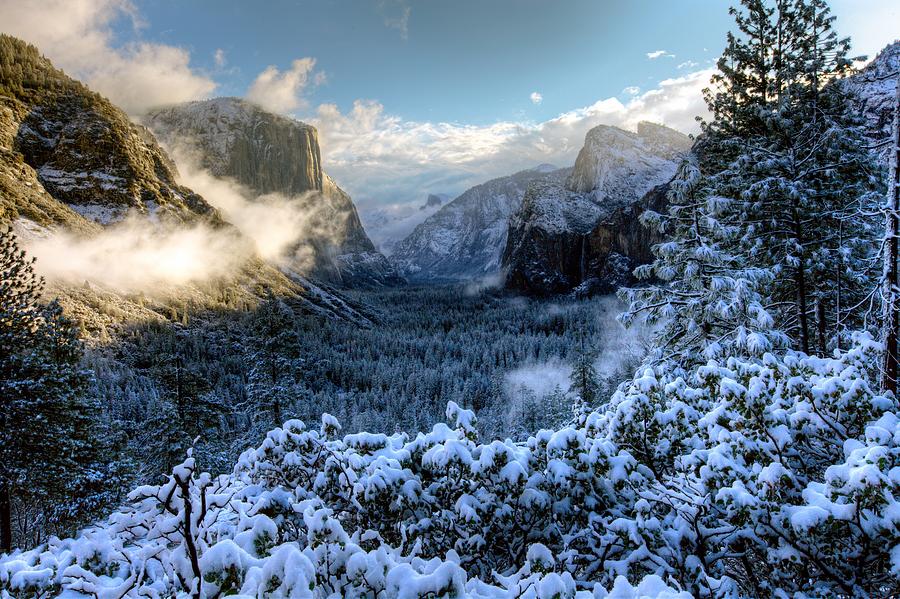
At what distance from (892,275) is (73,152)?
728 feet

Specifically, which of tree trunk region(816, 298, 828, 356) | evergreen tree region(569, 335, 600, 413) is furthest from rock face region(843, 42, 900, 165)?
evergreen tree region(569, 335, 600, 413)

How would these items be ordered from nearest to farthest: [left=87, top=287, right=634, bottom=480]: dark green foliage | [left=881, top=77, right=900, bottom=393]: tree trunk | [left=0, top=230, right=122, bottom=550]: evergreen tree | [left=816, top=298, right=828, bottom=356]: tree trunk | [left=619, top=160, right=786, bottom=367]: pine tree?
[left=881, top=77, right=900, bottom=393]: tree trunk → [left=619, top=160, right=786, bottom=367]: pine tree → [left=816, top=298, right=828, bottom=356]: tree trunk → [left=0, top=230, right=122, bottom=550]: evergreen tree → [left=87, top=287, right=634, bottom=480]: dark green foliage

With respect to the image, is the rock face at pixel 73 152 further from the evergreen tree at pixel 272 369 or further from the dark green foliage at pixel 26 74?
the evergreen tree at pixel 272 369

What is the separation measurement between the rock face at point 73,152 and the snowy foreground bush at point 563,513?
166 meters

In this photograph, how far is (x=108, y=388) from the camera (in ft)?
254

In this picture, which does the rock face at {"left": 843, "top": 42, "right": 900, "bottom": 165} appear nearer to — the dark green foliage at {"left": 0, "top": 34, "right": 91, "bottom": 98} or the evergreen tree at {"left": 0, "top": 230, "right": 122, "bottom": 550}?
the evergreen tree at {"left": 0, "top": 230, "right": 122, "bottom": 550}

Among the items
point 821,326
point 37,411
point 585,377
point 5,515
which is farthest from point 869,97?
point 5,515

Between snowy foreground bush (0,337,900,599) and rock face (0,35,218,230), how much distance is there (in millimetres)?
166174

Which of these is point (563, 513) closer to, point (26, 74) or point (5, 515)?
point (5, 515)

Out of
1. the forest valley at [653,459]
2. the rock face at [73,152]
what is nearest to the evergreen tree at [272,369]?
the forest valley at [653,459]

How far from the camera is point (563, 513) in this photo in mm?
5195

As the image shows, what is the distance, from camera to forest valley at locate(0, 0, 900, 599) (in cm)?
345

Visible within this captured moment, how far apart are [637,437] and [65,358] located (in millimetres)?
18285

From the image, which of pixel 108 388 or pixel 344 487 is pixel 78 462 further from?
pixel 108 388
